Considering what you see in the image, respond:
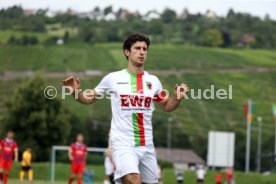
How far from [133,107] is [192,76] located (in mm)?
124816

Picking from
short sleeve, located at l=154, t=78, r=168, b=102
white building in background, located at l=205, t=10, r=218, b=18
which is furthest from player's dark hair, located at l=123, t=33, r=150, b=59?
white building in background, located at l=205, t=10, r=218, b=18

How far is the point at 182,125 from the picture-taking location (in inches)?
5290

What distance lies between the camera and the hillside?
125 m

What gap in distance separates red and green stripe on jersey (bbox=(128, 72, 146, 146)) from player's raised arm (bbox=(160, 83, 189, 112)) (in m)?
0.40

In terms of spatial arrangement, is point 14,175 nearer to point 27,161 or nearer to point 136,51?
point 27,161

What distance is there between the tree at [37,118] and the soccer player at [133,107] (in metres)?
79.9

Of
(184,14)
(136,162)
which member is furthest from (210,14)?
(136,162)

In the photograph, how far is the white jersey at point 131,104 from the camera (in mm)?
10914

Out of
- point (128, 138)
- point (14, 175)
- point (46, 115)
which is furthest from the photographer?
point (46, 115)

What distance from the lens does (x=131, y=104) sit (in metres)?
11.0

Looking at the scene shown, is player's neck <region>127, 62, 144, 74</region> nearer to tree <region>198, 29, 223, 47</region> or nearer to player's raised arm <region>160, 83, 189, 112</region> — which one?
player's raised arm <region>160, 83, 189, 112</region>

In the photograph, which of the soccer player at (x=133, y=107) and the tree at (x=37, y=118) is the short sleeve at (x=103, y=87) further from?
the tree at (x=37, y=118)

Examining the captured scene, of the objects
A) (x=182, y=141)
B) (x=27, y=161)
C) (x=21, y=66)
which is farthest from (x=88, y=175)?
(x=182, y=141)

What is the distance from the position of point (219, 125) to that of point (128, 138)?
125869 mm
